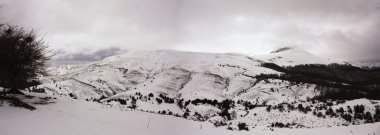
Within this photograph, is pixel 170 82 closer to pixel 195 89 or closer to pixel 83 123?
pixel 195 89

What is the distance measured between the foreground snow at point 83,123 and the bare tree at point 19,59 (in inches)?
108

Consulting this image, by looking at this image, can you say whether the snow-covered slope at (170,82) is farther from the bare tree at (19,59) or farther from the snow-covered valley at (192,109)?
the bare tree at (19,59)

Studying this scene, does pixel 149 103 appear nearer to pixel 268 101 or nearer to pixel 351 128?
pixel 351 128

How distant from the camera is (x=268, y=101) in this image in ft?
417

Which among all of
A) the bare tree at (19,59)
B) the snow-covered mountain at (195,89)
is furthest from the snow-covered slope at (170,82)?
the bare tree at (19,59)

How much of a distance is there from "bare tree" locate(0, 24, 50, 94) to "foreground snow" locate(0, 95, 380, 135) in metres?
2.74

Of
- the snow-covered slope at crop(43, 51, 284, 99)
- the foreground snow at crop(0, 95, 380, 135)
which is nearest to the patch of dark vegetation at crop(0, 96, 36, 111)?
the foreground snow at crop(0, 95, 380, 135)

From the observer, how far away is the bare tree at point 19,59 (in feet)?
73.1

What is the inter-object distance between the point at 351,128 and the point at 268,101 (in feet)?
335

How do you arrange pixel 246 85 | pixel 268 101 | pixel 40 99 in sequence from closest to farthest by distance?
pixel 40 99 < pixel 268 101 < pixel 246 85

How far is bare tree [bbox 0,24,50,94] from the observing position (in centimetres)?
2228

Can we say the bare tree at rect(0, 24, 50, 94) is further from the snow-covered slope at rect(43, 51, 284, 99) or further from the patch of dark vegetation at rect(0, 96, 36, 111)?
the snow-covered slope at rect(43, 51, 284, 99)

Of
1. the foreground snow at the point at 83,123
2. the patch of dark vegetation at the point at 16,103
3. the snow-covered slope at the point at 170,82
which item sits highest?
the snow-covered slope at the point at 170,82

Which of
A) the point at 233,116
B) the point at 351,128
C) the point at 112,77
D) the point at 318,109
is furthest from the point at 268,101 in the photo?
the point at 351,128
